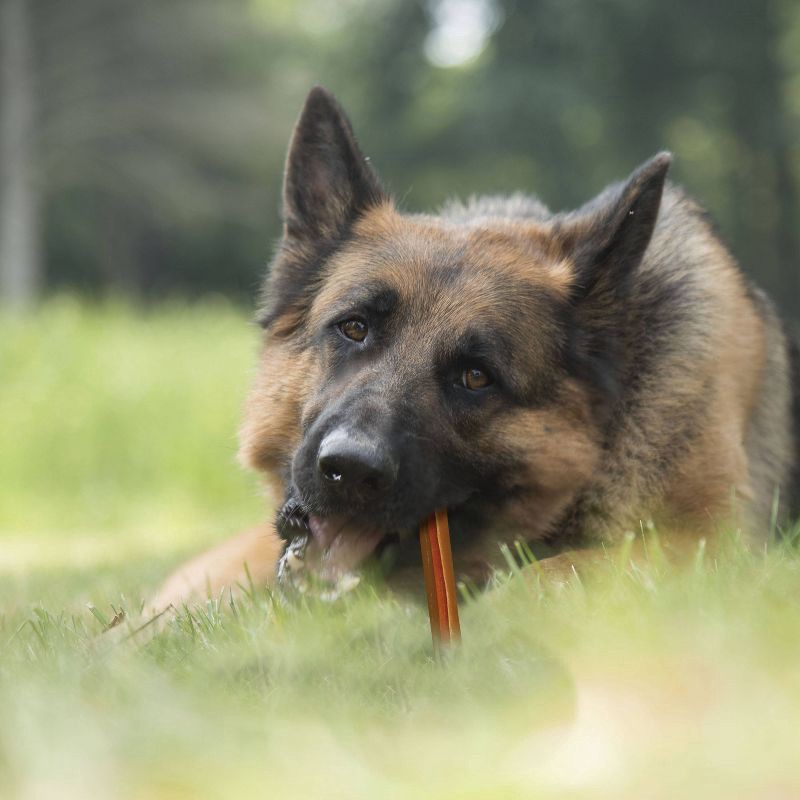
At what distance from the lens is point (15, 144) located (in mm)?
23344

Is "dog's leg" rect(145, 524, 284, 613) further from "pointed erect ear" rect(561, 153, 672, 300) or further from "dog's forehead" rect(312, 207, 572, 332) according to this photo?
"pointed erect ear" rect(561, 153, 672, 300)

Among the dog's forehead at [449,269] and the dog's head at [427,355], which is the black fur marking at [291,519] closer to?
the dog's head at [427,355]

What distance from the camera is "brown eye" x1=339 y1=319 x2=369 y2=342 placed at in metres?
3.67

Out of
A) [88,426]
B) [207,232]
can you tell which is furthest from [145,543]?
[207,232]

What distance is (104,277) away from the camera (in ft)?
118

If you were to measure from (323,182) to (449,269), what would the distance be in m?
0.79

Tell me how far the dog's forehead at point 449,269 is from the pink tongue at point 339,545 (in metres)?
0.74

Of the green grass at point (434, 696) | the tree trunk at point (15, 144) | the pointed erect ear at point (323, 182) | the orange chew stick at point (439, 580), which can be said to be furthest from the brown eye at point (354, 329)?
the tree trunk at point (15, 144)

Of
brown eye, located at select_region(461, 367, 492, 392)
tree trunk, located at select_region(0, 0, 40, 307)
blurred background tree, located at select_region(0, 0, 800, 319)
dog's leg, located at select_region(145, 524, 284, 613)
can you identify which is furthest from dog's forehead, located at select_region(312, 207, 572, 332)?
tree trunk, located at select_region(0, 0, 40, 307)

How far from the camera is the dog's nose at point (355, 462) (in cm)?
307

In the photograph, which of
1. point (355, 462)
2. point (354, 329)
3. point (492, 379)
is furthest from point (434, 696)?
point (354, 329)

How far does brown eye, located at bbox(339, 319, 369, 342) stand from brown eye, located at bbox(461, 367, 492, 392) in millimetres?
371

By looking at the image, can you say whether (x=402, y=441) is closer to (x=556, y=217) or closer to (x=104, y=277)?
(x=556, y=217)

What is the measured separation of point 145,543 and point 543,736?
18.6 ft
